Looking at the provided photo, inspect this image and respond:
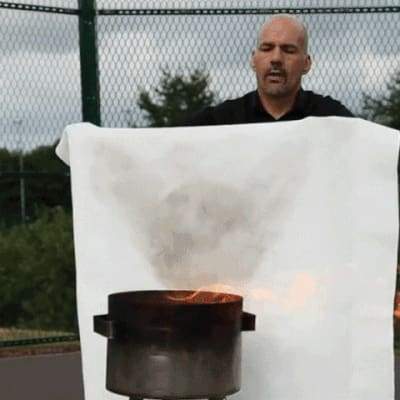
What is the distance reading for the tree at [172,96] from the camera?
29.7ft

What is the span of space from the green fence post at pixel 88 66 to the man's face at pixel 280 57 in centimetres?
509

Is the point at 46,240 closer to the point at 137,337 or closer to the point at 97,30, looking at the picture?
the point at 97,30

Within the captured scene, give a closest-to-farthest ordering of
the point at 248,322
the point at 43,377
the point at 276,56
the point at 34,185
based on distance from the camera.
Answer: the point at 248,322 < the point at 276,56 < the point at 43,377 < the point at 34,185

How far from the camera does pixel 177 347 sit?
329cm

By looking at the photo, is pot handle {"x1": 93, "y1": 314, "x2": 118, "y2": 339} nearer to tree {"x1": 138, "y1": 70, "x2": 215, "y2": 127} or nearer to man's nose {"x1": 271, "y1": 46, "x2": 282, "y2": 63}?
man's nose {"x1": 271, "y1": 46, "x2": 282, "y2": 63}

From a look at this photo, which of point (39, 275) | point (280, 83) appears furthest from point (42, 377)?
point (280, 83)

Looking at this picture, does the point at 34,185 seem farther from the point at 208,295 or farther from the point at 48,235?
the point at 208,295

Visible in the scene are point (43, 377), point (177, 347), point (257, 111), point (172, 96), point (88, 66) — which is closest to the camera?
point (177, 347)

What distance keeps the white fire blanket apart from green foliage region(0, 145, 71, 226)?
17.4 feet

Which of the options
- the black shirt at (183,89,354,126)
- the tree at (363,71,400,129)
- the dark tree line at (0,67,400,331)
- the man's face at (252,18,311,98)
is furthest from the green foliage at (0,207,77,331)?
the man's face at (252,18,311,98)

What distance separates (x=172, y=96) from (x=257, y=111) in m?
5.38

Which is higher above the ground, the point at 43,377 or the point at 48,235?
the point at 48,235

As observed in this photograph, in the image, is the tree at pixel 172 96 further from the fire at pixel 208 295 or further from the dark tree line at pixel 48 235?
the fire at pixel 208 295

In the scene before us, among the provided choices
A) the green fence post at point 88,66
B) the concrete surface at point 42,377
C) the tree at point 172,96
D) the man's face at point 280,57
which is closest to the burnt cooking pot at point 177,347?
the man's face at point 280,57
